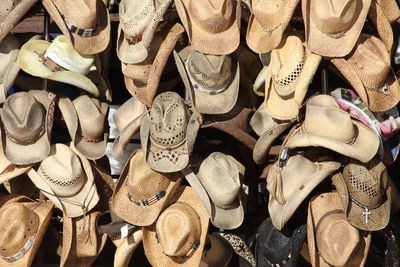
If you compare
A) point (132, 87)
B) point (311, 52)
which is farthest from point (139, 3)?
point (311, 52)

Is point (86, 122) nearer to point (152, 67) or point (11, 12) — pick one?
point (152, 67)

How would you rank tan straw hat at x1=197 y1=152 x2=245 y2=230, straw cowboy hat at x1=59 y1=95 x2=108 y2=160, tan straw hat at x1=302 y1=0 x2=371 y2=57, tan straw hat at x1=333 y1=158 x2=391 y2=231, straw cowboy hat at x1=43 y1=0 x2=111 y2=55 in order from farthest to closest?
straw cowboy hat at x1=59 y1=95 x2=108 y2=160
straw cowboy hat at x1=43 y1=0 x2=111 y2=55
tan straw hat at x1=197 y1=152 x2=245 y2=230
tan straw hat at x1=333 y1=158 x2=391 y2=231
tan straw hat at x1=302 y1=0 x2=371 y2=57

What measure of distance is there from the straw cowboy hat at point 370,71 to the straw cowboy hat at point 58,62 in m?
1.06

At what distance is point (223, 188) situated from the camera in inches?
196

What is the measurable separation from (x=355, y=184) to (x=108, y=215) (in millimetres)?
1333

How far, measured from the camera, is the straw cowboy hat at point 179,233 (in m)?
5.04

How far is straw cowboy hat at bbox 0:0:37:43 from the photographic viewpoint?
5074 millimetres

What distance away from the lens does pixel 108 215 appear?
567 cm

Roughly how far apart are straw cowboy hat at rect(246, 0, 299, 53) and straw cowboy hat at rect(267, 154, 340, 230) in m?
0.47

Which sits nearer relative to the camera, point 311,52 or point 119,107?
point 311,52

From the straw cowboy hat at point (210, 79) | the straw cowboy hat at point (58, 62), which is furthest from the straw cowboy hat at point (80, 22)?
the straw cowboy hat at point (210, 79)

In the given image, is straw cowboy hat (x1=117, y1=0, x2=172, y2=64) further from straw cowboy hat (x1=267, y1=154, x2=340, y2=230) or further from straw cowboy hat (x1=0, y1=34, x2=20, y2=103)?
straw cowboy hat (x1=267, y1=154, x2=340, y2=230)

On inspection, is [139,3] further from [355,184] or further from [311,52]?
[355,184]

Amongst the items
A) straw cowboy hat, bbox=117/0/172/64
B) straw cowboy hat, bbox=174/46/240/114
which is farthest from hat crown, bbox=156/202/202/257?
straw cowboy hat, bbox=117/0/172/64
